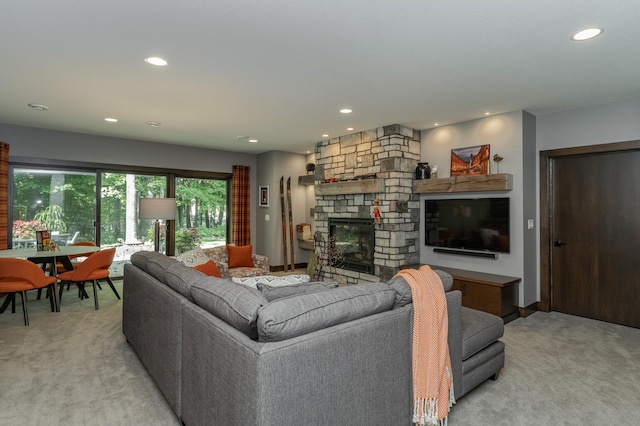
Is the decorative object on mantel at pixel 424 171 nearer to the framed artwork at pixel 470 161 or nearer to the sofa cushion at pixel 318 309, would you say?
the framed artwork at pixel 470 161

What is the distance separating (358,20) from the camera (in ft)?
7.24

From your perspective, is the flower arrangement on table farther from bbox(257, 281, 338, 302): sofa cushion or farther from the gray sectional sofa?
bbox(257, 281, 338, 302): sofa cushion

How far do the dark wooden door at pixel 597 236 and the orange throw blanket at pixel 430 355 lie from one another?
3.22 m

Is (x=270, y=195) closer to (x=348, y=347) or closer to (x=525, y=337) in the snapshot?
(x=525, y=337)

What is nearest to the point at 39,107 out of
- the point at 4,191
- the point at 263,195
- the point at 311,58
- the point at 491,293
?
the point at 4,191

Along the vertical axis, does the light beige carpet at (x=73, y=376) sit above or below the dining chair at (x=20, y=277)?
below

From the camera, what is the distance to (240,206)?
724cm

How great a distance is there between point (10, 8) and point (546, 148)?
522 centimetres

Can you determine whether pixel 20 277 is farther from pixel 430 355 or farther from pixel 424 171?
pixel 424 171

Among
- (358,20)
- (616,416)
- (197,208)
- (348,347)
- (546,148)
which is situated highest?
(358,20)

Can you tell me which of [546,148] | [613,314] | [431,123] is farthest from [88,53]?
[613,314]

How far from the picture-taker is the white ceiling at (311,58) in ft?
6.98

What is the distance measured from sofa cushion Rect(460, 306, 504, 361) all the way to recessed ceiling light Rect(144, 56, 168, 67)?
9.85 feet

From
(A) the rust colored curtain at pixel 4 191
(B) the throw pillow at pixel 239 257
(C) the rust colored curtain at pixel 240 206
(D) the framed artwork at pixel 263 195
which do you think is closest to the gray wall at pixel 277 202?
(D) the framed artwork at pixel 263 195
